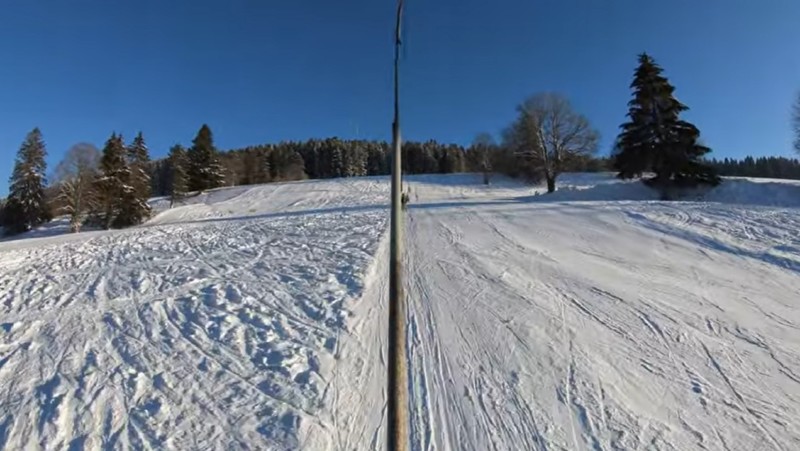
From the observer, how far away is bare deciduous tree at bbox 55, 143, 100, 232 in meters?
33.9

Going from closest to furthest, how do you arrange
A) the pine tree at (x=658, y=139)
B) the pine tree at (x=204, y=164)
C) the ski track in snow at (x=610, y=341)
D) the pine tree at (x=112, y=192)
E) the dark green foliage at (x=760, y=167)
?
the ski track in snow at (x=610, y=341), the pine tree at (x=658, y=139), the pine tree at (x=112, y=192), the pine tree at (x=204, y=164), the dark green foliage at (x=760, y=167)

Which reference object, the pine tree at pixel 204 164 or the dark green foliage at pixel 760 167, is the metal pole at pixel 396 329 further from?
the dark green foliage at pixel 760 167

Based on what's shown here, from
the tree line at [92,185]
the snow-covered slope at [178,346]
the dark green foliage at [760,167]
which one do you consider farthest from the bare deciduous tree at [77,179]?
the dark green foliage at [760,167]

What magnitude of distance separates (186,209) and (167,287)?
96.7ft

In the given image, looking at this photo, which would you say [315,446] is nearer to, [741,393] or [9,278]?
[741,393]

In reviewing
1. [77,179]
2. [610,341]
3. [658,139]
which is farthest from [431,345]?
[77,179]

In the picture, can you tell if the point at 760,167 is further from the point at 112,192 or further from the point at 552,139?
the point at 112,192

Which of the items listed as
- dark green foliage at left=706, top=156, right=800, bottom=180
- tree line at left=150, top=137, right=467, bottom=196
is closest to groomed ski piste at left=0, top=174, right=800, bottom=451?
tree line at left=150, top=137, right=467, bottom=196

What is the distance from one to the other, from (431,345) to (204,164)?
169 feet

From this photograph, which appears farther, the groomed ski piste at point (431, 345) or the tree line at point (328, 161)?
the tree line at point (328, 161)

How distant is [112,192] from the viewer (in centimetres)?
3281

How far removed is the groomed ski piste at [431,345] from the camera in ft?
16.4

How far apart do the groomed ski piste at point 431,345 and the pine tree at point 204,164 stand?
3874 centimetres

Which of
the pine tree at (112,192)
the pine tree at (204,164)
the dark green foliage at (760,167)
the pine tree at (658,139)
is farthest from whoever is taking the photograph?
the dark green foliage at (760,167)
